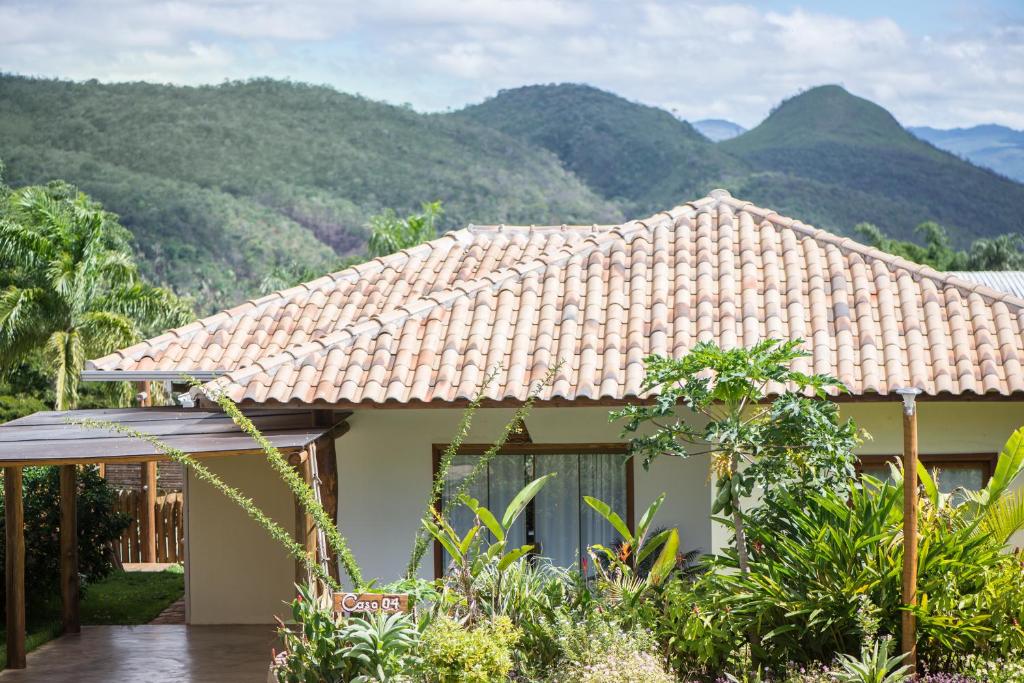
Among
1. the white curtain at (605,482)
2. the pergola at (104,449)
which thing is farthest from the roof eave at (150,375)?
the white curtain at (605,482)

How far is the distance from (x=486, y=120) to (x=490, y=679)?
8634 cm

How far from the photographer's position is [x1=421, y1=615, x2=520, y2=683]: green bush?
8945 mm

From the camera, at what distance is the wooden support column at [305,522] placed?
37.7ft

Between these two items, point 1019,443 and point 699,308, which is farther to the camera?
point 699,308

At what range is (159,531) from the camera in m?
22.4

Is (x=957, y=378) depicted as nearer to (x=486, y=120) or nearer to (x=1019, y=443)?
(x=1019, y=443)

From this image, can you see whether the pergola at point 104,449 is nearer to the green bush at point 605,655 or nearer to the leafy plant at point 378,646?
the leafy plant at point 378,646

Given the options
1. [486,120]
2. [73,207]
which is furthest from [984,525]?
[486,120]

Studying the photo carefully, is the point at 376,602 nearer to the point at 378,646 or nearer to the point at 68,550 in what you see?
the point at 378,646

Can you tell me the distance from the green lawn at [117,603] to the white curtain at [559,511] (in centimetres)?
616

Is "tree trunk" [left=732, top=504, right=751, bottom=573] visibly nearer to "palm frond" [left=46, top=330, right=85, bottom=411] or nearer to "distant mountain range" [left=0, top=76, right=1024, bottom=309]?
"palm frond" [left=46, top=330, right=85, bottom=411]

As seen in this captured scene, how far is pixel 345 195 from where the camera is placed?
74438 millimetres

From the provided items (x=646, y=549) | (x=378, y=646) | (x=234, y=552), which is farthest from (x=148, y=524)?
(x=378, y=646)

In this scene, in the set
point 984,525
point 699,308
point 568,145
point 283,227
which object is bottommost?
point 984,525
